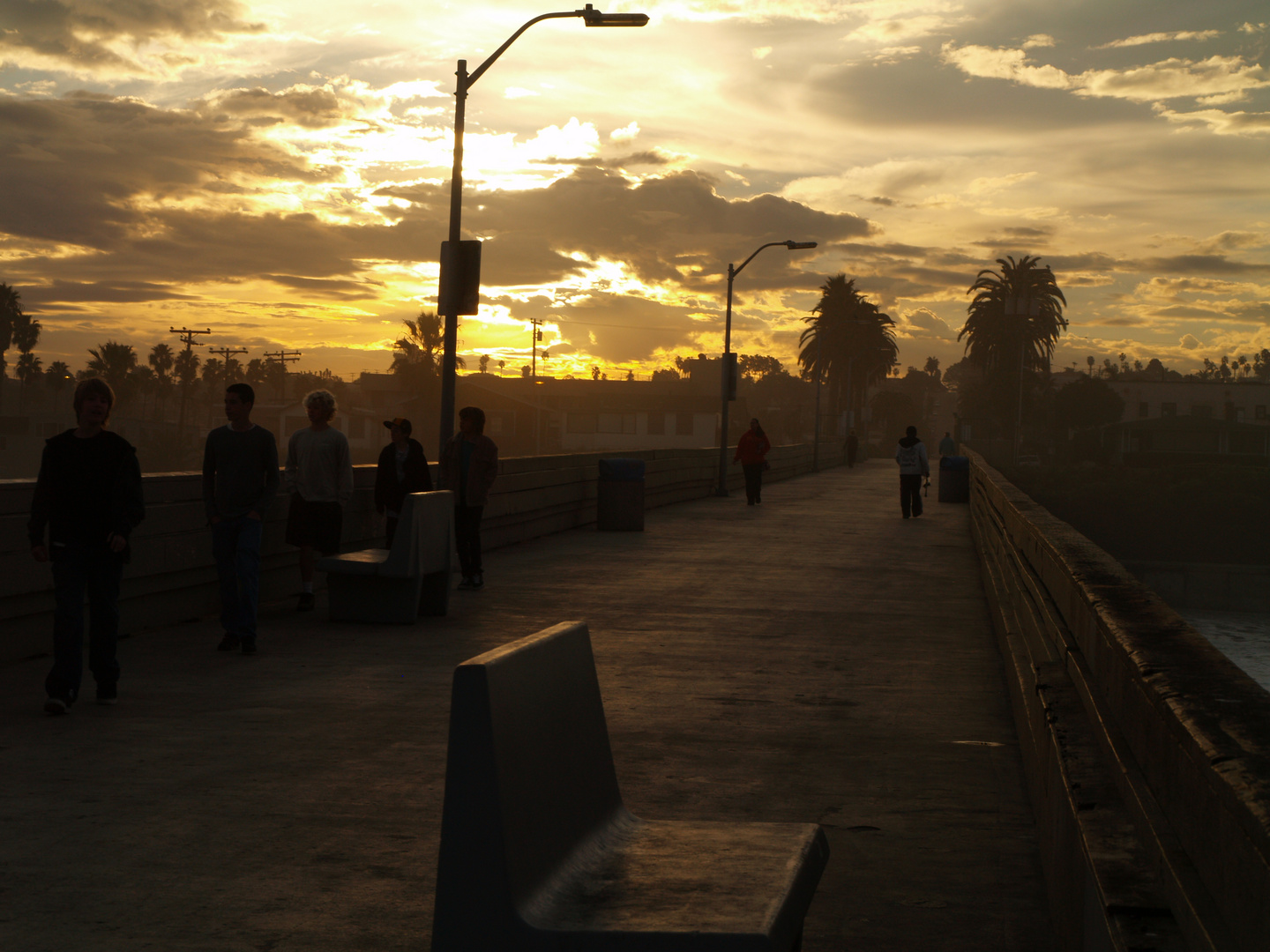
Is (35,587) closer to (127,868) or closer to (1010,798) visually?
(127,868)

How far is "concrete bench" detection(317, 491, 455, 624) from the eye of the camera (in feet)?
34.2

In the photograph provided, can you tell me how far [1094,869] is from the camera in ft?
9.97

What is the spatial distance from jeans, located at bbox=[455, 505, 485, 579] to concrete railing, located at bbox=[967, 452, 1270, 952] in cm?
816

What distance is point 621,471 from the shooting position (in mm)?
20984

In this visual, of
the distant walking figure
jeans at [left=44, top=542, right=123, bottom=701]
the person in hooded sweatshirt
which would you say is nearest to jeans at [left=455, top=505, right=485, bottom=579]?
jeans at [left=44, top=542, right=123, bottom=701]

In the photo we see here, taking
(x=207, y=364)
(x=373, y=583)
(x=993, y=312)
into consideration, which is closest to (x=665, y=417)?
(x=993, y=312)

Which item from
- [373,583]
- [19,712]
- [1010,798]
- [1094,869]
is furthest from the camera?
[373,583]

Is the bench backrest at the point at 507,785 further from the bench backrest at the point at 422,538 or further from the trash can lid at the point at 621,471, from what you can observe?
the trash can lid at the point at 621,471

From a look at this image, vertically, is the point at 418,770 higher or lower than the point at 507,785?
lower

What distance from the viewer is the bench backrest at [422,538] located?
34.1 feet

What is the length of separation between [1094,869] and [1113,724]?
81 centimetres

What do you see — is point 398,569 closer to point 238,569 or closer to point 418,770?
point 238,569

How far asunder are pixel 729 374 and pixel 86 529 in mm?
27439

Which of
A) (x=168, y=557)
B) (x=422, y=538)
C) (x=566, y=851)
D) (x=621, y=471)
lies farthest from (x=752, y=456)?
(x=566, y=851)
